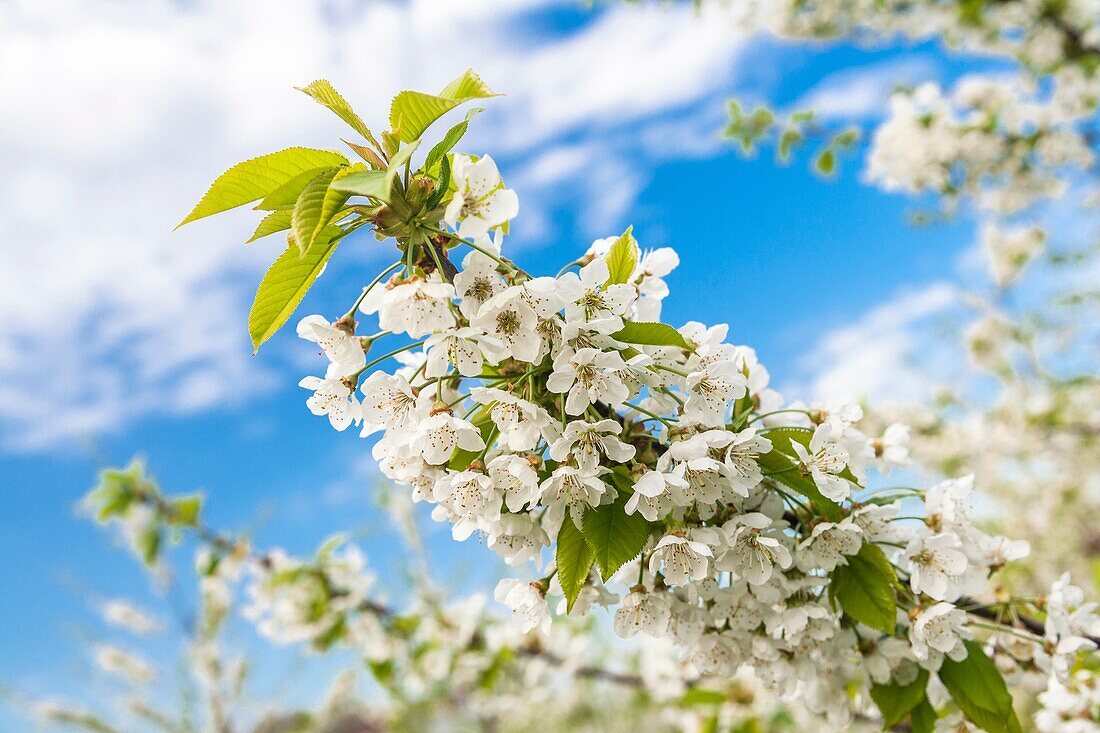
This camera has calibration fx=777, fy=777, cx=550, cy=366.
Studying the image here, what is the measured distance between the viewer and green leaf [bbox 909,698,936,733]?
A: 133 centimetres

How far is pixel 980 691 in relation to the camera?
49.1 inches

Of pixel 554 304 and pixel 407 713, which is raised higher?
pixel 407 713

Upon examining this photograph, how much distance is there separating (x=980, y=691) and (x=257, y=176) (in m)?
1.34

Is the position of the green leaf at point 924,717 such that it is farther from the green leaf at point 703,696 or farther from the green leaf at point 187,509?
the green leaf at point 187,509

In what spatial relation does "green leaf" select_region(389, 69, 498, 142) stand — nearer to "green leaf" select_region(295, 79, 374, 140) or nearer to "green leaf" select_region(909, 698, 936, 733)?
"green leaf" select_region(295, 79, 374, 140)

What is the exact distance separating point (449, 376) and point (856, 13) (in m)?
5.76

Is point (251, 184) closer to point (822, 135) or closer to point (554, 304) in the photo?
point (554, 304)

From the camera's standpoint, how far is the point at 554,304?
989 mm

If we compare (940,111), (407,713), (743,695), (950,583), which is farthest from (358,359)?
(407,713)

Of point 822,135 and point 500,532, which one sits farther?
point 822,135

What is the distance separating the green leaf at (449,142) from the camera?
102 centimetres

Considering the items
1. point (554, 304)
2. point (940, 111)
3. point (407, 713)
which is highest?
point (940, 111)

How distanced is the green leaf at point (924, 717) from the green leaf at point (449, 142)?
1206 mm

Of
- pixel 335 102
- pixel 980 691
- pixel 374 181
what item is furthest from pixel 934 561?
pixel 335 102
